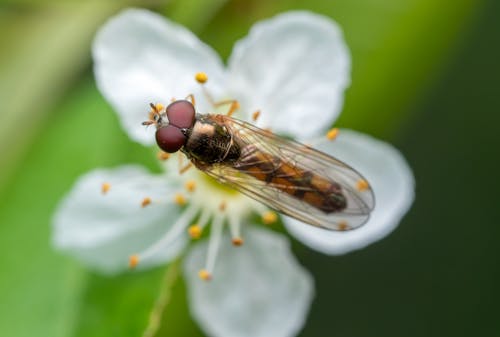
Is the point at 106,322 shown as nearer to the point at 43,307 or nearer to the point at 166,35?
the point at 43,307

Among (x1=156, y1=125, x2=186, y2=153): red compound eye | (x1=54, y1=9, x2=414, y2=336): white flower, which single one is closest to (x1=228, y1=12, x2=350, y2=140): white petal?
(x1=54, y1=9, x2=414, y2=336): white flower

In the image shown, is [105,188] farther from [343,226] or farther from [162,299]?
[343,226]

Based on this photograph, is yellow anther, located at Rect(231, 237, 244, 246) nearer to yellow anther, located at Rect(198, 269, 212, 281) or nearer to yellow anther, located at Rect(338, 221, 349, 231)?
yellow anther, located at Rect(198, 269, 212, 281)

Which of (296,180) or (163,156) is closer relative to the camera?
(296,180)

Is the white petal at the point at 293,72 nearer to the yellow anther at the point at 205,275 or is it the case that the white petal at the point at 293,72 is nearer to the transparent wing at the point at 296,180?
the transparent wing at the point at 296,180

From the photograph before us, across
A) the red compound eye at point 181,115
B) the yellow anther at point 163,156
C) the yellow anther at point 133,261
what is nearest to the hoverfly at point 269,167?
the red compound eye at point 181,115

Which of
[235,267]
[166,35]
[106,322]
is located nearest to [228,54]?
[166,35]

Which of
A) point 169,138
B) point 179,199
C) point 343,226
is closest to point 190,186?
point 179,199
